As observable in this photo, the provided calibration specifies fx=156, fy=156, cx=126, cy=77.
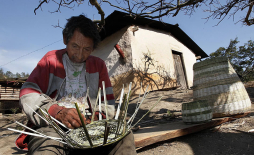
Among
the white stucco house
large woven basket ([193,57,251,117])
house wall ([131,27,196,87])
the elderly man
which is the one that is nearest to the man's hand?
the elderly man

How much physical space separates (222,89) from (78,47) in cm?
202

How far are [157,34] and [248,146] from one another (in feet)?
19.8

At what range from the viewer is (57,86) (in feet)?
4.24

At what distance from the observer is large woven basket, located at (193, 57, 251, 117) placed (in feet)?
7.12

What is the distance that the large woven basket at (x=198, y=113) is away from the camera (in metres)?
1.87

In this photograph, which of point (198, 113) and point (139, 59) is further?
point (139, 59)

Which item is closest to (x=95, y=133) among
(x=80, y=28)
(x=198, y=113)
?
(x=80, y=28)

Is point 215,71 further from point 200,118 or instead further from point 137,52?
point 137,52

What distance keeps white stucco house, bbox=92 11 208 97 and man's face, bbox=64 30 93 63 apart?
13.4ft

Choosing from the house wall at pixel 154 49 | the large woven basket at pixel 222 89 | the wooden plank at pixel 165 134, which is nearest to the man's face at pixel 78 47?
the wooden plank at pixel 165 134

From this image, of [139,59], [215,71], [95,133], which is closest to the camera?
[95,133]

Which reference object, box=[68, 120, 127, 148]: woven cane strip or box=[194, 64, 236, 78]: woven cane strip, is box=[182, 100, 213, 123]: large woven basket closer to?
box=[194, 64, 236, 78]: woven cane strip

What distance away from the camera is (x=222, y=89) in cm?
221

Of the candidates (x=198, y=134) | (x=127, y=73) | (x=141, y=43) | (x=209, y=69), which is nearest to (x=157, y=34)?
(x=141, y=43)
